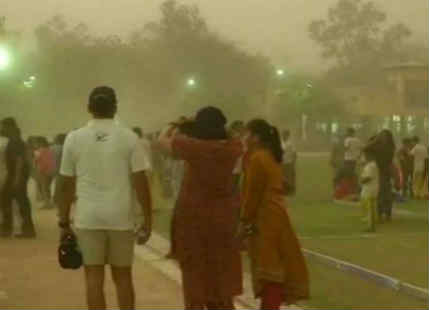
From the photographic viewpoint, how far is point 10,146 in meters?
13.8

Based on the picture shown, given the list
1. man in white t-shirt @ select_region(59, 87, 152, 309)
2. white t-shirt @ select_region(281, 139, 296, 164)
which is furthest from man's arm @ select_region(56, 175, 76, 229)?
white t-shirt @ select_region(281, 139, 296, 164)

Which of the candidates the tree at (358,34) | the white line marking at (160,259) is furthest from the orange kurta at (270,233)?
the tree at (358,34)

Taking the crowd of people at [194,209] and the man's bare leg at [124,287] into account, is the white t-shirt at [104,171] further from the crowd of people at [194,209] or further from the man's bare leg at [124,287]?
the man's bare leg at [124,287]

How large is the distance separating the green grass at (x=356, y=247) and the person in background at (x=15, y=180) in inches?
77.0

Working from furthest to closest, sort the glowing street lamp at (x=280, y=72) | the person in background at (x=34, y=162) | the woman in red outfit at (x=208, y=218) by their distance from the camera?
the glowing street lamp at (x=280, y=72) < the person in background at (x=34, y=162) < the woman in red outfit at (x=208, y=218)

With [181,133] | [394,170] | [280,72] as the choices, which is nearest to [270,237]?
[181,133]

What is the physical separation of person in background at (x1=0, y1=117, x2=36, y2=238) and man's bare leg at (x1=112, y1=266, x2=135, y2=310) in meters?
7.27

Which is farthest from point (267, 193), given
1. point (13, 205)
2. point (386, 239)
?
point (13, 205)

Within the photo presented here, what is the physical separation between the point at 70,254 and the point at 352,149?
609 inches

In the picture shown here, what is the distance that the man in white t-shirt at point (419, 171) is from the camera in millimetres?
22203

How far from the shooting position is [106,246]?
22.1 feet

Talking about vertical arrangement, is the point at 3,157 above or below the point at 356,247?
above

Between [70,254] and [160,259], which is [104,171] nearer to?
[70,254]

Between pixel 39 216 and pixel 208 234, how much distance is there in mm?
11881
